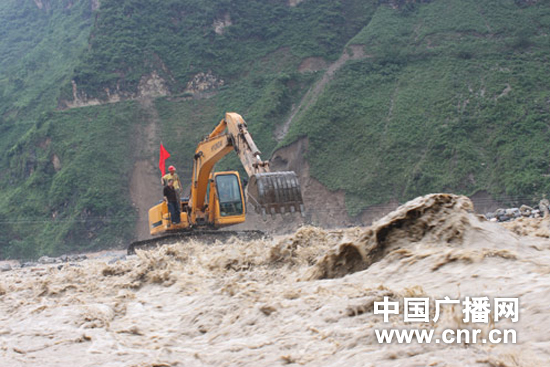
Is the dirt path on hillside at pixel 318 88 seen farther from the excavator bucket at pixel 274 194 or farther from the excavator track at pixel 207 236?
the excavator bucket at pixel 274 194

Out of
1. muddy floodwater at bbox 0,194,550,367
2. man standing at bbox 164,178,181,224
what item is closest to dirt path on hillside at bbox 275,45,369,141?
man standing at bbox 164,178,181,224

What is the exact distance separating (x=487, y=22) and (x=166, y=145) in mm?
26217

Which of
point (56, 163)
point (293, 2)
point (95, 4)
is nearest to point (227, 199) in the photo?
point (56, 163)

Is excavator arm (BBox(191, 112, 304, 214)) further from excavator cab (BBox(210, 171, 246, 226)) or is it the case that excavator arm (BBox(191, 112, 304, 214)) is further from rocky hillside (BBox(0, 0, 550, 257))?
rocky hillside (BBox(0, 0, 550, 257))

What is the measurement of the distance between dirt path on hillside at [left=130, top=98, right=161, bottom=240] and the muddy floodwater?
3261 cm

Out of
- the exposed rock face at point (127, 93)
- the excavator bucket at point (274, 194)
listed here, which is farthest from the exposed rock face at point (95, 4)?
the excavator bucket at point (274, 194)

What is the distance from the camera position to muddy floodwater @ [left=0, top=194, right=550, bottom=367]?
132 inches

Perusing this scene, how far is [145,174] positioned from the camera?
43594 mm

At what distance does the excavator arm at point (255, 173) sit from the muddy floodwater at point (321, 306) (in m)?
3.54

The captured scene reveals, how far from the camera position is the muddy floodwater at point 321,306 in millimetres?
3344

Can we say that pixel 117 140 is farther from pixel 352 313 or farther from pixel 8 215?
pixel 352 313

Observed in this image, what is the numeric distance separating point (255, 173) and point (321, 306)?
22.9 ft

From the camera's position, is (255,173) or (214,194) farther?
(214,194)

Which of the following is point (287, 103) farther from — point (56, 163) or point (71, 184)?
point (56, 163)
